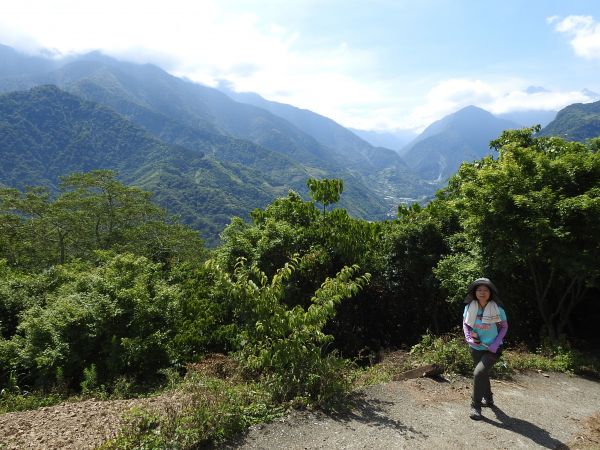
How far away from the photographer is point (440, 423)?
5270mm

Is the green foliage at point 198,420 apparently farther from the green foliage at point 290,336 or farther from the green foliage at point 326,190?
the green foliage at point 326,190

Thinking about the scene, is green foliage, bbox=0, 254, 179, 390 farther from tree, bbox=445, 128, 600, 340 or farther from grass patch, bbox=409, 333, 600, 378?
tree, bbox=445, 128, 600, 340

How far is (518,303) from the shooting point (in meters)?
9.79

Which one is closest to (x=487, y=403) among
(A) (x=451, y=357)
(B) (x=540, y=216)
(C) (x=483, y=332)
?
(C) (x=483, y=332)

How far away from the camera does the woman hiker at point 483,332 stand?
534cm

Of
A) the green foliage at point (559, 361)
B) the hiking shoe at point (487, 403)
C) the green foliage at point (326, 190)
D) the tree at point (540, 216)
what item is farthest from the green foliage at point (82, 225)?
the hiking shoe at point (487, 403)

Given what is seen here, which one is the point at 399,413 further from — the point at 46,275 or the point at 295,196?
the point at 46,275

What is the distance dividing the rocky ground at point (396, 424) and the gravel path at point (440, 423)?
0.01 m

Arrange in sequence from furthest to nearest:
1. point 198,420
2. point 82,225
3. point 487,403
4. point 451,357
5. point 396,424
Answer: point 82,225 → point 451,357 → point 487,403 → point 396,424 → point 198,420

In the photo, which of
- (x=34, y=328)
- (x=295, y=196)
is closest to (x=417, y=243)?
(x=295, y=196)

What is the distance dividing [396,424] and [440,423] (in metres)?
0.61

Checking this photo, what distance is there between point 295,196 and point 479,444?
31.9 ft

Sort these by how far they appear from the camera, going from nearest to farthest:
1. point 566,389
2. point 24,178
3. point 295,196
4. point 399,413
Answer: point 399,413 < point 566,389 < point 295,196 < point 24,178

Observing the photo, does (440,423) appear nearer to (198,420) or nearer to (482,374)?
(482,374)
